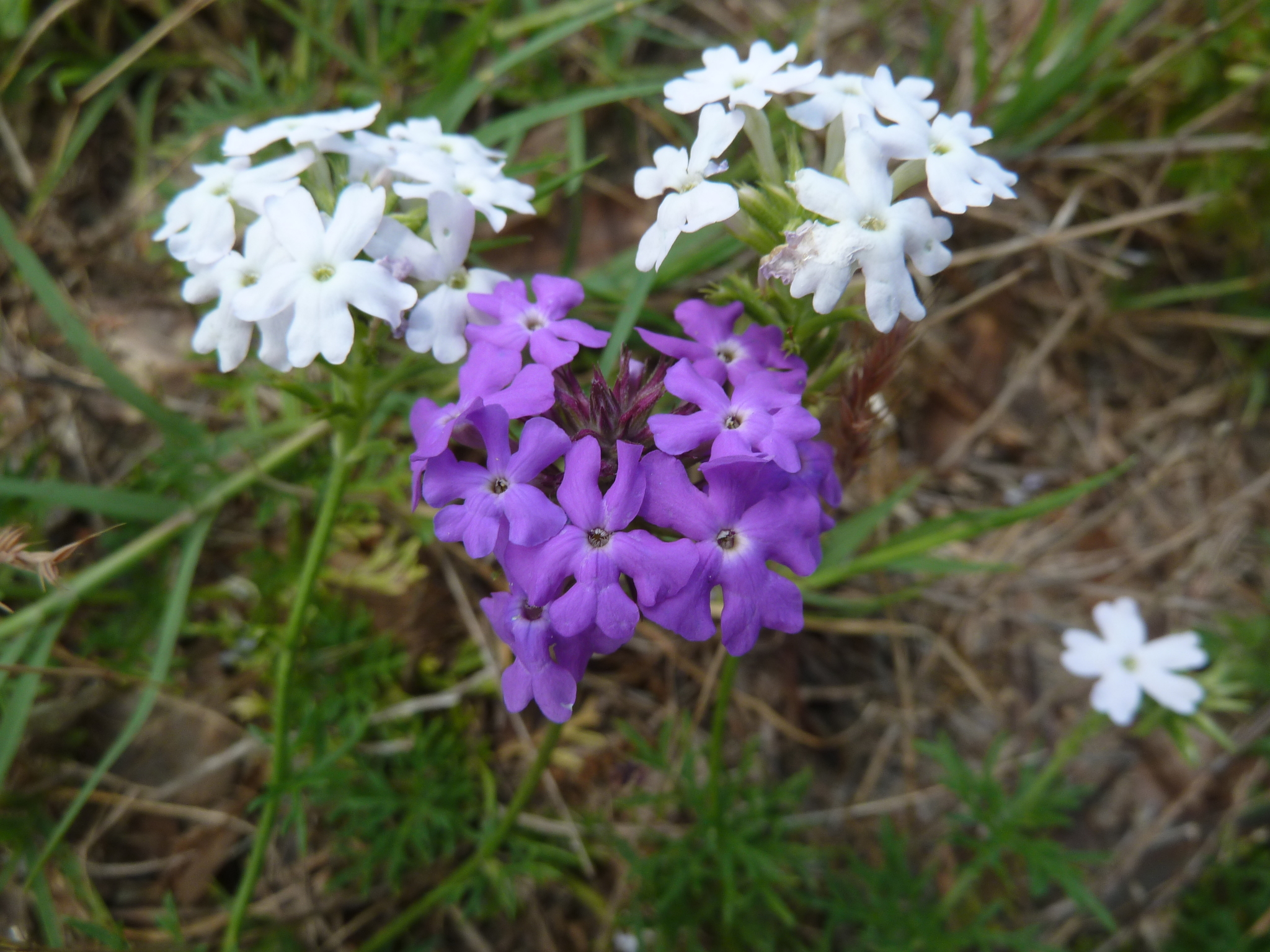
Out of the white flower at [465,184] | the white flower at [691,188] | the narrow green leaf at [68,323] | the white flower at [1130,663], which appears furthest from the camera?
the white flower at [1130,663]

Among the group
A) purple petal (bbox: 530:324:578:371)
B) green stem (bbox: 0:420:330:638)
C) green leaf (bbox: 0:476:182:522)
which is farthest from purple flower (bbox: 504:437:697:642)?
green leaf (bbox: 0:476:182:522)

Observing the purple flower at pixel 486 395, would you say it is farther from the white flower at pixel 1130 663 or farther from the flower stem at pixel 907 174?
the white flower at pixel 1130 663

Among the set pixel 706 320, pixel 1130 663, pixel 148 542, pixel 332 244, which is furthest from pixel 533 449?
pixel 1130 663

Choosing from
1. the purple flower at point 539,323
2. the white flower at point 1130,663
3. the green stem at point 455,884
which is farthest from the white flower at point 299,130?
the white flower at point 1130,663

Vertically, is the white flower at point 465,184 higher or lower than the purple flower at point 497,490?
higher

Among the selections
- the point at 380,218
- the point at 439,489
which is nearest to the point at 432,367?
the point at 380,218

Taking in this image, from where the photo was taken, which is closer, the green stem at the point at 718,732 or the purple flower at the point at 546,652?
the purple flower at the point at 546,652

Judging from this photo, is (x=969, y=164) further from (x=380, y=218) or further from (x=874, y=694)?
(x=874, y=694)
